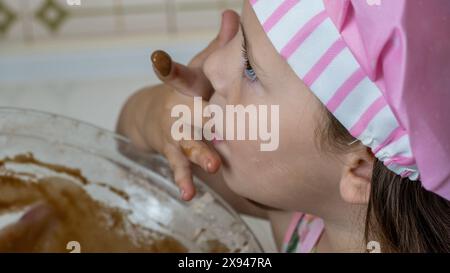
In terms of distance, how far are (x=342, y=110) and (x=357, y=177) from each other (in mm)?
75

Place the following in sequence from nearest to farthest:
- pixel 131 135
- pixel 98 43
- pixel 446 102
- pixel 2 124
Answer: pixel 446 102 < pixel 2 124 < pixel 131 135 < pixel 98 43

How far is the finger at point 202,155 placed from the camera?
0.63m

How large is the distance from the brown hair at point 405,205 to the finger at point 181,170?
0.56 ft

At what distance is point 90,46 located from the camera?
112 centimetres

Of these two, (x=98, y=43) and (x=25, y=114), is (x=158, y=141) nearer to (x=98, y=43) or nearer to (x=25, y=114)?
(x=25, y=114)

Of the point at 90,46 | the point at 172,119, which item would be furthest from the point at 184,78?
the point at 90,46

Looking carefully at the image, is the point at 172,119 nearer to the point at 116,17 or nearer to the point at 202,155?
the point at 202,155

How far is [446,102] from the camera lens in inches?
18.2

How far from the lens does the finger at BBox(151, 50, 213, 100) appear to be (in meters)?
0.64

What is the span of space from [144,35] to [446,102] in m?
0.75

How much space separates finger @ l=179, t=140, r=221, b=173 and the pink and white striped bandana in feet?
0.47

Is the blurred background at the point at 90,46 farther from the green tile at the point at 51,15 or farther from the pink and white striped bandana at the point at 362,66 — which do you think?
the pink and white striped bandana at the point at 362,66
